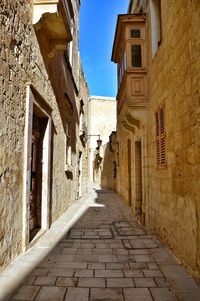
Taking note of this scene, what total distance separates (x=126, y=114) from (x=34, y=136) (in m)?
2.75

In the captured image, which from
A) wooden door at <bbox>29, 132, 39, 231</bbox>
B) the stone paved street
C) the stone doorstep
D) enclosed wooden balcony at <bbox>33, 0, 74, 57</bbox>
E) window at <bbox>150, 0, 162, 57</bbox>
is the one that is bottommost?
the stone paved street

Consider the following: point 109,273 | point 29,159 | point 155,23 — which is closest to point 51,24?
point 155,23

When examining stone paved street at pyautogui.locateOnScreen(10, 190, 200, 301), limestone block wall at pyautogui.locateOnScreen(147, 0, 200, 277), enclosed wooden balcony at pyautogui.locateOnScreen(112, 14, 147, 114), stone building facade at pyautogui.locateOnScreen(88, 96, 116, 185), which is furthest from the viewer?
stone building facade at pyautogui.locateOnScreen(88, 96, 116, 185)

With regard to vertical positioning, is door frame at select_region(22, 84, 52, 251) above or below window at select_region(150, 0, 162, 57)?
below

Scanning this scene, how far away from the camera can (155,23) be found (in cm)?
536

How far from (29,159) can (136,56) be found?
12.9 ft

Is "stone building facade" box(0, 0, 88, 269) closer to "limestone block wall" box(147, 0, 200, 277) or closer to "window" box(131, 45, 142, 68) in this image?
"window" box(131, 45, 142, 68)

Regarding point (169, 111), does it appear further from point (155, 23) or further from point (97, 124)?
point (97, 124)

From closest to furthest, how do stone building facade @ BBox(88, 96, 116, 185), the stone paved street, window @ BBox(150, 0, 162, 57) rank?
the stone paved street
window @ BBox(150, 0, 162, 57)
stone building facade @ BBox(88, 96, 116, 185)

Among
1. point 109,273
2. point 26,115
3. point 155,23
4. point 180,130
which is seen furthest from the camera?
point 155,23

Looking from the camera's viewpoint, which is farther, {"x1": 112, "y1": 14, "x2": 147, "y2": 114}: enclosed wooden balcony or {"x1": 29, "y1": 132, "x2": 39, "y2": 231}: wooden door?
{"x1": 112, "y1": 14, "x2": 147, "y2": 114}: enclosed wooden balcony

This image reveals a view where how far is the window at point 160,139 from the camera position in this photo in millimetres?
4488

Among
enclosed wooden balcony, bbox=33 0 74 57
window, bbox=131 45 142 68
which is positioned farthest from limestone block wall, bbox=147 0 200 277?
enclosed wooden balcony, bbox=33 0 74 57

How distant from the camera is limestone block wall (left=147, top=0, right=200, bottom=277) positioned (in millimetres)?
2855
